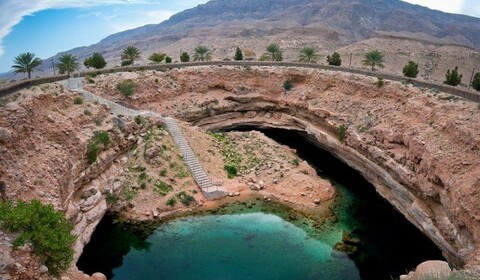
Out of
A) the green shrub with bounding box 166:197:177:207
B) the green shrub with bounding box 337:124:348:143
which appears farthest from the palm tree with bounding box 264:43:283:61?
the green shrub with bounding box 166:197:177:207

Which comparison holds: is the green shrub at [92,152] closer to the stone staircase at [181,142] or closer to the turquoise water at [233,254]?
the stone staircase at [181,142]

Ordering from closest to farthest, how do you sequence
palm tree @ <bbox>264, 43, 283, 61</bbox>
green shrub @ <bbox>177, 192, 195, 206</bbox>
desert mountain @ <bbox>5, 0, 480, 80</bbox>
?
green shrub @ <bbox>177, 192, 195, 206</bbox>, palm tree @ <bbox>264, 43, 283, 61</bbox>, desert mountain @ <bbox>5, 0, 480, 80</bbox>

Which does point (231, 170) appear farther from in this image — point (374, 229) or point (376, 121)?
point (376, 121)

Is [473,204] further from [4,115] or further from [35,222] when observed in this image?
[4,115]

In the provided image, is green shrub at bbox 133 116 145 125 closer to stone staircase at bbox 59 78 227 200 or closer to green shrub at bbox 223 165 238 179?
stone staircase at bbox 59 78 227 200

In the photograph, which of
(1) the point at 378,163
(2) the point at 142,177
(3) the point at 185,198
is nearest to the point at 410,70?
(1) the point at 378,163

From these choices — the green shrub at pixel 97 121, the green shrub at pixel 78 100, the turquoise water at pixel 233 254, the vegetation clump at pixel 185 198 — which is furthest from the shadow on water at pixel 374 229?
the green shrub at pixel 78 100
